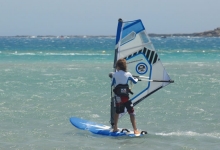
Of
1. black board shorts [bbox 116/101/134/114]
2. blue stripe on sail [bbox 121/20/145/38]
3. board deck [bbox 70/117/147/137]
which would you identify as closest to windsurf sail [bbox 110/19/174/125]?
blue stripe on sail [bbox 121/20/145/38]

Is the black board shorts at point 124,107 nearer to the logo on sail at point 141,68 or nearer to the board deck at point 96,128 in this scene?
the board deck at point 96,128

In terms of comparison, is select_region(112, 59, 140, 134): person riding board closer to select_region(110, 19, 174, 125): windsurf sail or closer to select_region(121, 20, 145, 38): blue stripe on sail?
select_region(110, 19, 174, 125): windsurf sail

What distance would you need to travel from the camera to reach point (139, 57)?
771 cm

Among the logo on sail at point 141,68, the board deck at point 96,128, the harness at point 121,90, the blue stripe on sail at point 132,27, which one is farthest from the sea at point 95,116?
the blue stripe on sail at point 132,27

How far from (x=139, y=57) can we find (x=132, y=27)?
0.51m

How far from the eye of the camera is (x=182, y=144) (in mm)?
7039

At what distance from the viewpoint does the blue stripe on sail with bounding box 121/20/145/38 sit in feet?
24.8

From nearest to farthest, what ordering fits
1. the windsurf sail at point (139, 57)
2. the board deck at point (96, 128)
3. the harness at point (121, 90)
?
the harness at point (121, 90) → the board deck at point (96, 128) → the windsurf sail at point (139, 57)

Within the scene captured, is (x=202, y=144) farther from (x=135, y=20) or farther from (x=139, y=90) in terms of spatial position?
(x=135, y=20)

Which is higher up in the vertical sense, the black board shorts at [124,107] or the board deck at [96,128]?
the black board shorts at [124,107]

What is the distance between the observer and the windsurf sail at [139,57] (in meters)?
7.56

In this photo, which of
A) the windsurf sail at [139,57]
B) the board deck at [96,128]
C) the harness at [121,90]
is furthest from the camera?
the windsurf sail at [139,57]

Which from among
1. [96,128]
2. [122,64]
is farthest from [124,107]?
[96,128]

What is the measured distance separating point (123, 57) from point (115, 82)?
59 cm
